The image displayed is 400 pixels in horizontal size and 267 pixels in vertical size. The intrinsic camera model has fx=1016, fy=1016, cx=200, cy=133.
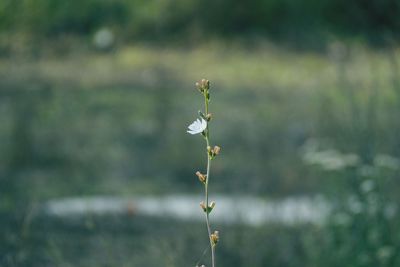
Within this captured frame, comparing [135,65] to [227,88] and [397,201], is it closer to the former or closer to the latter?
[227,88]

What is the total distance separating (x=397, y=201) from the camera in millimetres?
3979

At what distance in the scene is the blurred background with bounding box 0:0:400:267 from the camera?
3.84 metres

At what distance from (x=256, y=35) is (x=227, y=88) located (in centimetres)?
350

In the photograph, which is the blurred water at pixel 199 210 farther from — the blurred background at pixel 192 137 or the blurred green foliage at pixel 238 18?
the blurred green foliage at pixel 238 18

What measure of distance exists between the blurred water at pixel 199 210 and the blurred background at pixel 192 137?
2cm

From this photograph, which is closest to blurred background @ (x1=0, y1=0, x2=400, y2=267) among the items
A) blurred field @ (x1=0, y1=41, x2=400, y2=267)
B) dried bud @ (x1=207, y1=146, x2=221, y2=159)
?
blurred field @ (x1=0, y1=41, x2=400, y2=267)

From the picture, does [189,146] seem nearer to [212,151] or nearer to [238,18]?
[212,151]

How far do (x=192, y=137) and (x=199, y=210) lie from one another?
2.84 metres

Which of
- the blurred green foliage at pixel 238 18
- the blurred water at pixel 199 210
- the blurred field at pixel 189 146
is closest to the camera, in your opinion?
the blurred field at pixel 189 146

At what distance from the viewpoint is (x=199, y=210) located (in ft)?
18.4

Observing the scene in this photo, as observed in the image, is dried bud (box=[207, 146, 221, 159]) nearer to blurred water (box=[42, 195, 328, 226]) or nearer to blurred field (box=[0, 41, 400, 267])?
blurred field (box=[0, 41, 400, 267])

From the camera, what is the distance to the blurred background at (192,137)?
3.84 m

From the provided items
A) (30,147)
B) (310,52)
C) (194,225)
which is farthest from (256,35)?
(194,225)

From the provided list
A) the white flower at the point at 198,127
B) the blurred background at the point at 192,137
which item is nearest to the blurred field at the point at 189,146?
the blurred background at the point at 192,137
